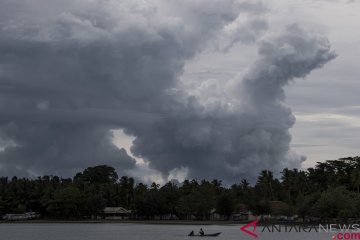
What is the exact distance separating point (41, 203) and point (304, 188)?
81.7m

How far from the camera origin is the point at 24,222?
187500 millimetres

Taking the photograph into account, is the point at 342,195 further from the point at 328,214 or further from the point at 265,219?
the point at 265,219

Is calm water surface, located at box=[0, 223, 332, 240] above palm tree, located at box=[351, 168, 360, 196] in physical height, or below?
below

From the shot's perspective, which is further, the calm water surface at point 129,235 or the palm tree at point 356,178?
the palm tree at point 356,178

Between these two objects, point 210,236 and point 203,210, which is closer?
point 210,236

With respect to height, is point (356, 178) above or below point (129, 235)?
above

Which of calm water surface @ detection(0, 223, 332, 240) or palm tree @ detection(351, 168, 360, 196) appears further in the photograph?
palm tree @ detection(351, 168, 360, 196)

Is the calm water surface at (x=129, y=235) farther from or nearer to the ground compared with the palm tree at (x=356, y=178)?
nearer to the ground

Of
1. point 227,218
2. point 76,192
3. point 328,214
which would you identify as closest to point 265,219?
point 227,218

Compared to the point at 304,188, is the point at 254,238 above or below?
below

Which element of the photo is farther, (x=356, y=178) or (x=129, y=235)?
(x=356, y=178)

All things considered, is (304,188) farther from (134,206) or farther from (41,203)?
(41,203)

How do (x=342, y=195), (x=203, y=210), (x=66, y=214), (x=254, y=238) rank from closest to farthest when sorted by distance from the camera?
(x=254, y=238), (x=342, y=195), (x=203, y=210), (x=66, y=214)

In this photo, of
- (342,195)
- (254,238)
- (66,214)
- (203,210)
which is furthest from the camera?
(66,214)
